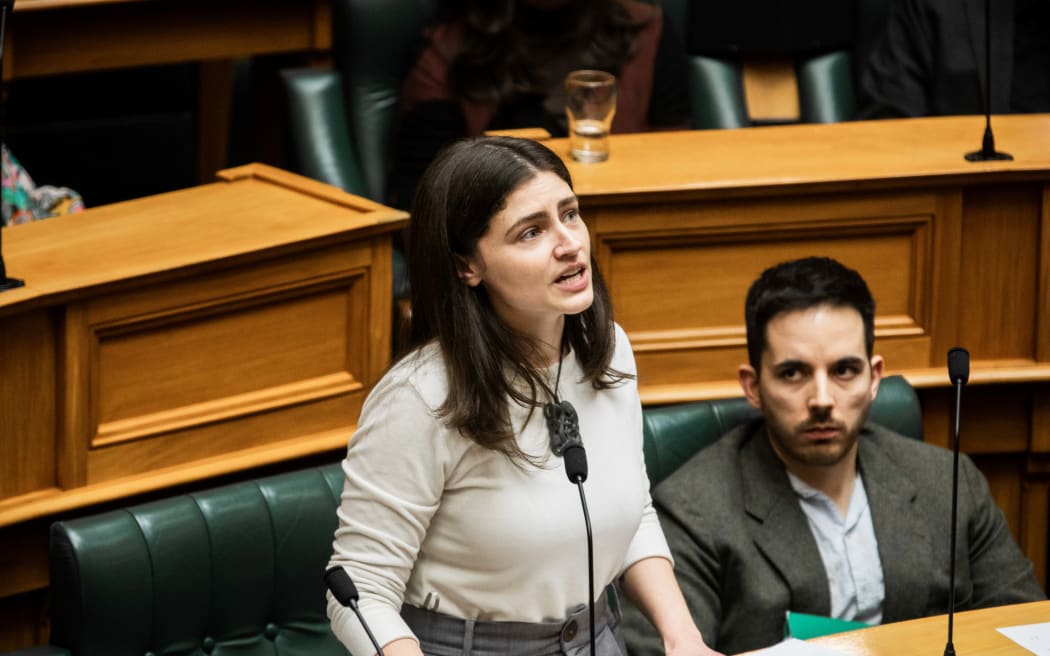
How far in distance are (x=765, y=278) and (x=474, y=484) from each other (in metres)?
0.82

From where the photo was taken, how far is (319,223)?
2.56 meters

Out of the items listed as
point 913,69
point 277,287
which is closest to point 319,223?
point 277,287

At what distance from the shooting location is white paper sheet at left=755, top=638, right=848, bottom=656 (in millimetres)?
1760

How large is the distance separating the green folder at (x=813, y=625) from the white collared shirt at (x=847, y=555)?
0.11 metres

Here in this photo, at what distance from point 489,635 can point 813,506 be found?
0.73 meters

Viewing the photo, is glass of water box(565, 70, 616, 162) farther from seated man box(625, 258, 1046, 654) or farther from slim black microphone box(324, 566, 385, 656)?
slim black microphone box(324, 566, 385, 656)

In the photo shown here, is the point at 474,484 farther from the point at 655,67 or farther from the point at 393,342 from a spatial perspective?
the point at 655,67

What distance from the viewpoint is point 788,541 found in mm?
2309

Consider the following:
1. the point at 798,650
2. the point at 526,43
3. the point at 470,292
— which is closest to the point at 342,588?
the point at 470,292

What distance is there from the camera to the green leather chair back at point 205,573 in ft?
6.79

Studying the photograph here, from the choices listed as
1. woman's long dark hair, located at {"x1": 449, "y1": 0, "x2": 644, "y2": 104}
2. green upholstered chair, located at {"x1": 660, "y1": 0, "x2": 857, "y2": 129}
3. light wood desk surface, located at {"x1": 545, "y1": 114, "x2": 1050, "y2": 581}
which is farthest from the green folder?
green upholstered chair, located at {"x1": 660, "y1": 0, "x2": 857, "y2": 129}

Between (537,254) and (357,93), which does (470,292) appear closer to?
(537,254)

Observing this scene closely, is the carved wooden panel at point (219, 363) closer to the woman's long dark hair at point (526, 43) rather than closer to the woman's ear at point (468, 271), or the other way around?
the woman's ear at point (468, 271)

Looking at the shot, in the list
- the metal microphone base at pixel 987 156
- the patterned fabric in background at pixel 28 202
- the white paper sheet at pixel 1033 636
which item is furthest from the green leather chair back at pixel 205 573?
the metal microphone base at pixel 987 156
